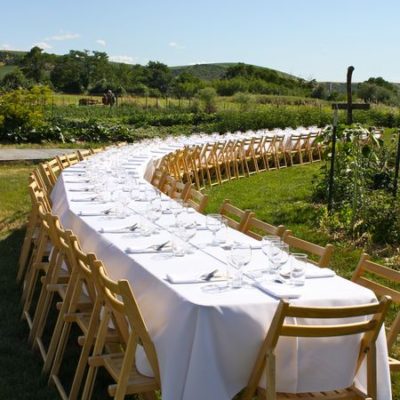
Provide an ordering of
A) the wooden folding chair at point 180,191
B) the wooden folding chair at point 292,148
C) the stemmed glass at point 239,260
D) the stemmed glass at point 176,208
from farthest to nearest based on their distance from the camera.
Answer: the wooden folding chair at point 292,148 → the wooden folding chair at point 180,191 → the stemmed glass at point 176,208 → the stemmed glass at point 239,260

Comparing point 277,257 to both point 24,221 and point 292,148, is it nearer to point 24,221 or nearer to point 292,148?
point 24,221


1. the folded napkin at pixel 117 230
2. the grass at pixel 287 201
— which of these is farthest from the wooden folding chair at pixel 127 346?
the grass at pixel 287 201

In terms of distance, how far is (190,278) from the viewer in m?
3.76

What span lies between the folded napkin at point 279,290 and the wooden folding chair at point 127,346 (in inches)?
26.6

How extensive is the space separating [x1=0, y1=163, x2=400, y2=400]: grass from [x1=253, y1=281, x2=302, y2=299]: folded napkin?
1.33 m

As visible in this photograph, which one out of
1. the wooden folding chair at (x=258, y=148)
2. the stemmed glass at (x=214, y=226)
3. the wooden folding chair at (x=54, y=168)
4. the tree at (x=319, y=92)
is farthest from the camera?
the tree at (x=319, y=92)

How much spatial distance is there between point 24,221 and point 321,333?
7.02 m

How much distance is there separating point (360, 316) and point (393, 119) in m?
23.5

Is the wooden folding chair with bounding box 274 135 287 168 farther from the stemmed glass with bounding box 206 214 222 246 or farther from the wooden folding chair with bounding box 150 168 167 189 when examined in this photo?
the stemmed glass with bounding box 206 214 222 246

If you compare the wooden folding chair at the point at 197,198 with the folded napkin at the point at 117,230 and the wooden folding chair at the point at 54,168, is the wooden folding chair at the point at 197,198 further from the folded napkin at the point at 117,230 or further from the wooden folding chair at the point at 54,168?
the wooden folding chair at the point at 54,168

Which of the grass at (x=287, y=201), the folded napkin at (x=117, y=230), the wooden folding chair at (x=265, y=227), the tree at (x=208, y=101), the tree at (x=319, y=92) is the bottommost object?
the grass at (x=287, y=201)

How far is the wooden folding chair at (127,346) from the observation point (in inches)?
131

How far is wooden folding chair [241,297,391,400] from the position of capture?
123 inches

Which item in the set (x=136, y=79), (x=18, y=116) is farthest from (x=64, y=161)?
(x=136, y=79)
